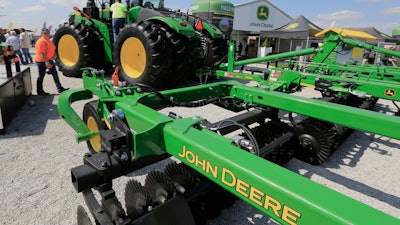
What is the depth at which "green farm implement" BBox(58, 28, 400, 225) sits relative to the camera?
781 millimetres

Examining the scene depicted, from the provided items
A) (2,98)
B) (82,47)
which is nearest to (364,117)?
(2,98)

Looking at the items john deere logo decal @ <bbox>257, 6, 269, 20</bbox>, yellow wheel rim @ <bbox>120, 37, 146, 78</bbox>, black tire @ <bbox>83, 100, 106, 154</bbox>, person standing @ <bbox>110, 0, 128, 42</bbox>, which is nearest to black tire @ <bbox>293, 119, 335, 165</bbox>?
black tire @ <bbox>83, 100, 106, 154</bbox>

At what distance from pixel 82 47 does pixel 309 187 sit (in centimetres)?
617

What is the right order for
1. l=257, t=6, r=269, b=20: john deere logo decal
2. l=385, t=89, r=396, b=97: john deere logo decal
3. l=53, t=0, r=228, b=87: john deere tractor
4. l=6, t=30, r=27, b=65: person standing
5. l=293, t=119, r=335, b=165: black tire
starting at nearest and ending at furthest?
l=293, t=119, r=335, b=165: black tire
l=385, t=89, r=396, b=97: john deere logo decal
l=53, t=0, r=228, b=87: john deere tractor
l=6, t=30, r=27, b=65: person standing
l=257, t=6, r=269, b=20: john deere logo decal

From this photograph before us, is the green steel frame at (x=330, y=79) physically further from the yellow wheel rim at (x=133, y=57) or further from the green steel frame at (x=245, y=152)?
the yellow wheel rim at (x=133, y=57)

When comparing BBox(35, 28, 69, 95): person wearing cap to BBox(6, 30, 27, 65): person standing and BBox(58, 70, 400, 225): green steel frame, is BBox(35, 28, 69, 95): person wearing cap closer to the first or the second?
BBox(58, 70, 400, 225): green steel frame

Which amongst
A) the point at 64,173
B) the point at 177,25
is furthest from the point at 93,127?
the point at 177,25

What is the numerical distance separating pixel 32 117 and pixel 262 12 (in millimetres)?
20883

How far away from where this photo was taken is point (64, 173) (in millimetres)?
2344

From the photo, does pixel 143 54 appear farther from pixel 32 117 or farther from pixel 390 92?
pixel 390 92

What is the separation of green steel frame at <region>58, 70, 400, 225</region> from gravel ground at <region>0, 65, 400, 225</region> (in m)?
0.61

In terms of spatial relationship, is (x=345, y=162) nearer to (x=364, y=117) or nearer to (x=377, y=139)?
(x=377, y=139)

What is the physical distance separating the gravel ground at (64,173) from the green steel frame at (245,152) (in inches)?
24.1

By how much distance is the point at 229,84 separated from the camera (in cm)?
236
